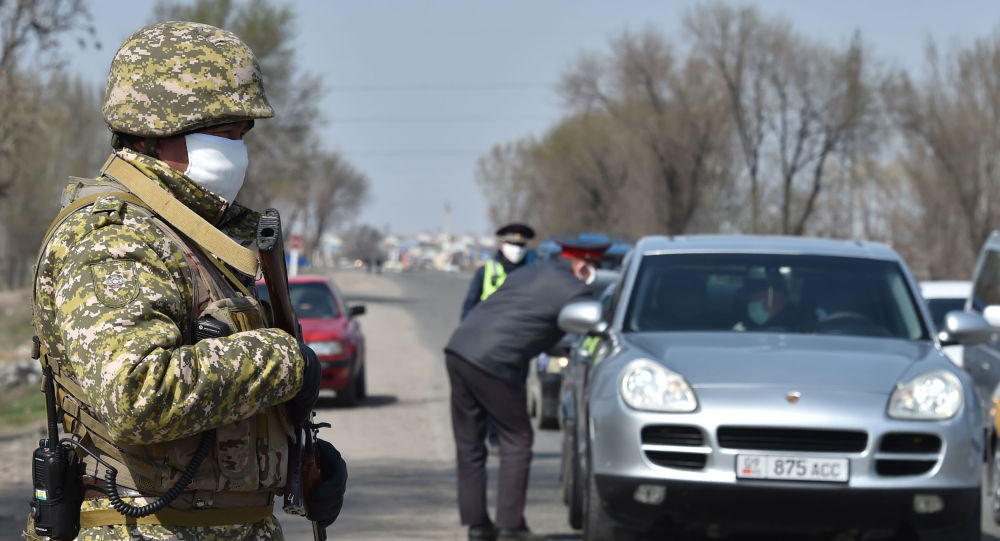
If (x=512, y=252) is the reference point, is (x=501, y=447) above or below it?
below

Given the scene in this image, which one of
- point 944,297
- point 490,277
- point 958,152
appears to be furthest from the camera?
point 958,152

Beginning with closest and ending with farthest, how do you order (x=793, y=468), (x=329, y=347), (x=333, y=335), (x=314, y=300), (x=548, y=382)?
(x=793, y=468)
(x=548, y=382)
(x=329, y=347)
(x=333, y=335)
(x=314, y=300)

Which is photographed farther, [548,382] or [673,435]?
[548,382]

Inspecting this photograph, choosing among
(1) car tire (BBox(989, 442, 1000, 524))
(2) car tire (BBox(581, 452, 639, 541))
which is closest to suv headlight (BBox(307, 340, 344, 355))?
(1) car tire (BBox(989, 442, 1000, 524))

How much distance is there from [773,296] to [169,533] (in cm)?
531

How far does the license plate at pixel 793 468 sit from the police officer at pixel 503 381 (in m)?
1.33

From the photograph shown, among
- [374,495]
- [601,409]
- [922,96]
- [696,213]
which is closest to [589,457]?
[601,409]

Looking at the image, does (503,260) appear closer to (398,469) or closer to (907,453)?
(398,469)

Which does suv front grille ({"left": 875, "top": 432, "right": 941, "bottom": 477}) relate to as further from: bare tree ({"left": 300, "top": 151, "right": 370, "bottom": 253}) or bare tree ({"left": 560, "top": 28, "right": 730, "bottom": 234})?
bare tree ({"left": 300, "top": 151, "right": 370, "bottom": 253})

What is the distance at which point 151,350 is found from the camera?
8.46ft

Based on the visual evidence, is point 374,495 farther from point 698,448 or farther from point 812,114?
point 812,114

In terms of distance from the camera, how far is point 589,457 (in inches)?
275

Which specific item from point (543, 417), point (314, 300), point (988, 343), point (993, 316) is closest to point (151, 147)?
point (993, 316)

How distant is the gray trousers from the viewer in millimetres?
7301
